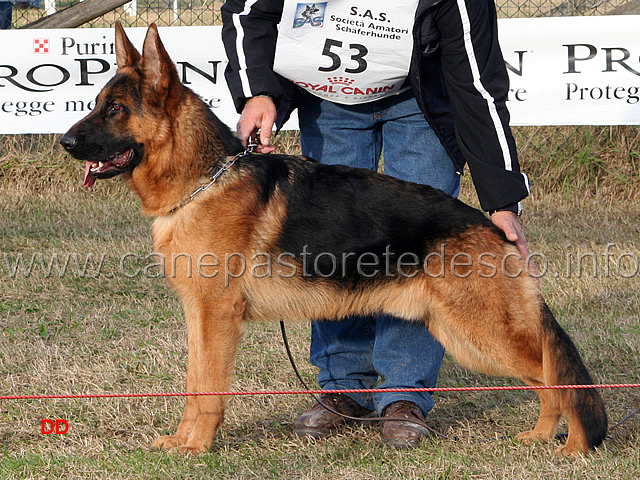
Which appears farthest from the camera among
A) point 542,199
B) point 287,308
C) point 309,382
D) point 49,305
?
point 542,199

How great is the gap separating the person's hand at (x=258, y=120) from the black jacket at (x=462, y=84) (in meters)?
0.05

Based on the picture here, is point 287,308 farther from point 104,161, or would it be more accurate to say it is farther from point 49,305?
point 49,305

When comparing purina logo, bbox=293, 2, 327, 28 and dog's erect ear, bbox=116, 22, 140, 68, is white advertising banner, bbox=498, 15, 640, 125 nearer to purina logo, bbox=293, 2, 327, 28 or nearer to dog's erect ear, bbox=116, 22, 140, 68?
purina logo, bbox=293, 2, 327, 28

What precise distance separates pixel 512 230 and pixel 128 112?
1571mm

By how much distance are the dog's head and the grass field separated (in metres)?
1.13

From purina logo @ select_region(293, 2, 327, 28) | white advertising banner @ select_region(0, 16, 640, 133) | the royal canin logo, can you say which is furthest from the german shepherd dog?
white advertising banner @ select_region(0, 16, 640, 133)

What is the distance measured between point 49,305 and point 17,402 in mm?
1538

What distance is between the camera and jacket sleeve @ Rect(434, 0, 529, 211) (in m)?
3.14

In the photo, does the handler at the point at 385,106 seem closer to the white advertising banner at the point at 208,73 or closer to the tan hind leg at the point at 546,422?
the tan hind leg at the point at 546,422

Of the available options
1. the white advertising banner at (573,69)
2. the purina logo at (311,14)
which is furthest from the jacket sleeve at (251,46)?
the white advertising banner at (573,69)

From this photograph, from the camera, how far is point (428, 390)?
132 inches

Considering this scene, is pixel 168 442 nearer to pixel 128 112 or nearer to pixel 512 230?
pixel 128 112

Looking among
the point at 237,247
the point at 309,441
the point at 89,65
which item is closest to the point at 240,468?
the point at 309,441

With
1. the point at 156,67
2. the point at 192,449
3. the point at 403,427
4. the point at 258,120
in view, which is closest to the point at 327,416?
the point at 403,427
